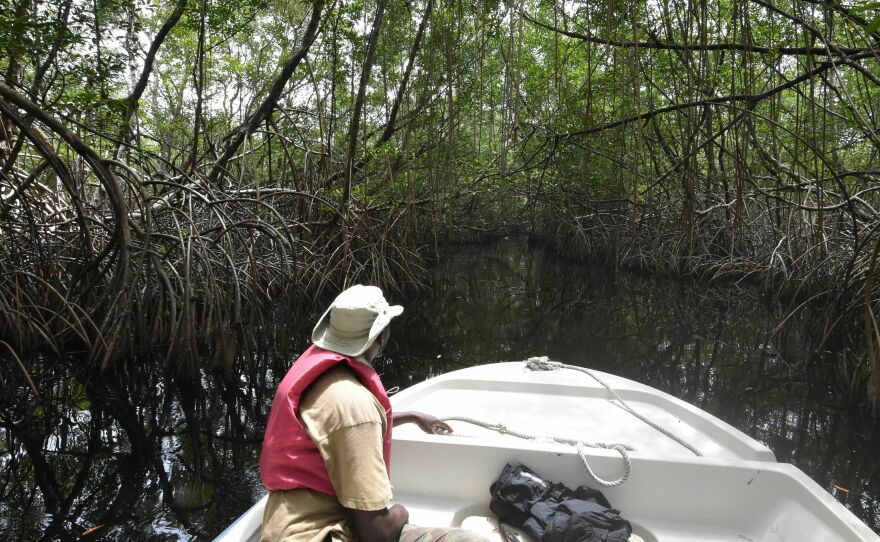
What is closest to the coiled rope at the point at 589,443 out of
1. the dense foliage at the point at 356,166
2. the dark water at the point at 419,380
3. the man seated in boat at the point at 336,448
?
the man seated in boat at the point at 336,448

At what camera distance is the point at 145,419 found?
367 cm

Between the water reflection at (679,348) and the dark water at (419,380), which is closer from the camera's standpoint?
the dark water at (419,380)

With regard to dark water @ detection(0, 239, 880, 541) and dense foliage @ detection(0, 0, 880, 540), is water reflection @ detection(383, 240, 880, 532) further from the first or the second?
dense foliage @ detection(0, 0, 880, 540)

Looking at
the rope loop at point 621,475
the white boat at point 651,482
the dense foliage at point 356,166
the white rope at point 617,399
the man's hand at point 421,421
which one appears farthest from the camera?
the dense foliage at point 356,166

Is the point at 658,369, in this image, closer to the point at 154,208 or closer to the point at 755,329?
the point at 755,329

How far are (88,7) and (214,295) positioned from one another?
3.25 m

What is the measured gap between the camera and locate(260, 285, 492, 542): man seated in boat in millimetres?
1338

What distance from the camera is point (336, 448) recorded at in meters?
1.34

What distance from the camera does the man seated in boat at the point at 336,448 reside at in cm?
134

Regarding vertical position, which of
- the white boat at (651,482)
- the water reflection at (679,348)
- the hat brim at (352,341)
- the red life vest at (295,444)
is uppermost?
the hat brim at (352,341)

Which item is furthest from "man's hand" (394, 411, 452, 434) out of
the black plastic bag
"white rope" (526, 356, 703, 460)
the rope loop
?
"white rope" (526, 356, 703, 460)

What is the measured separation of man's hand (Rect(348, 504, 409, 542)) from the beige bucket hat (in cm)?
40

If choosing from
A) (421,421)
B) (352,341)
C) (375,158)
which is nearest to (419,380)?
(421,421)

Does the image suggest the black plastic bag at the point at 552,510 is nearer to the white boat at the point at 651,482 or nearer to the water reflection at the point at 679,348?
the white boat at the point at 651,482
